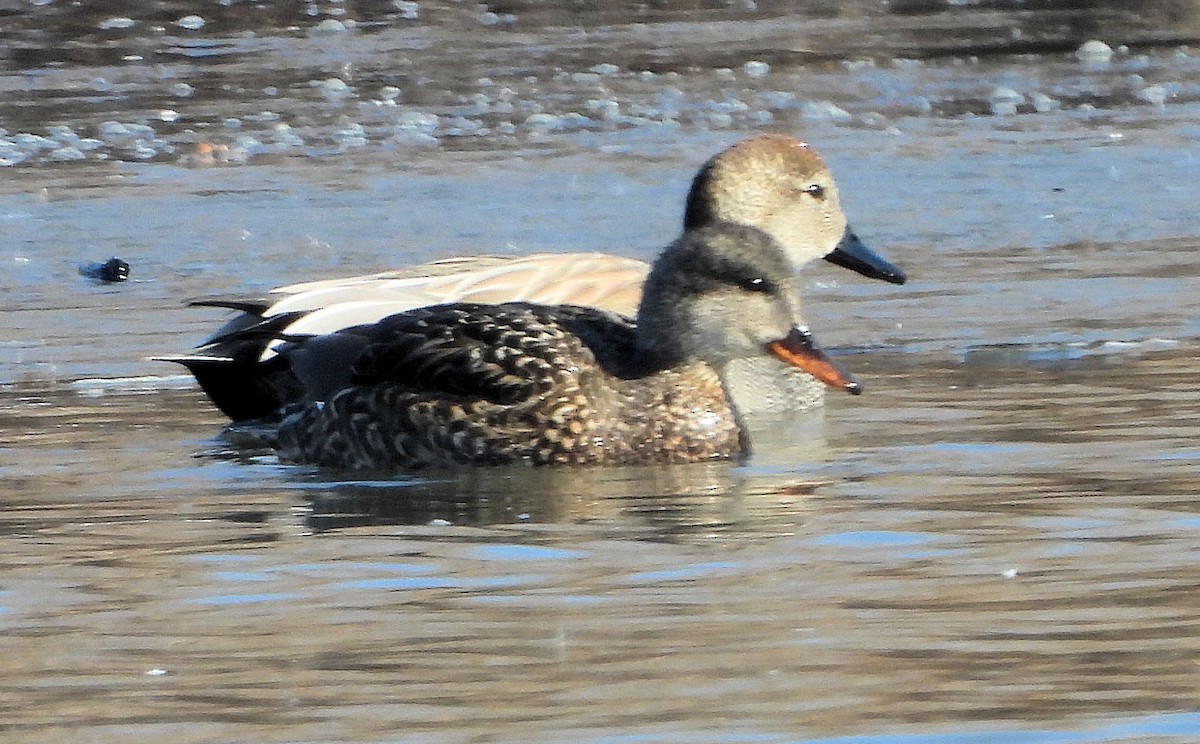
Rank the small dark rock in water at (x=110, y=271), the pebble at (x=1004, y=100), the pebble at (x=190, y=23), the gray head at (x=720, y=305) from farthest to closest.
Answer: the pebble at (x=190, y=23) → the pebble at (x=1004, y=100) → the small dark rock in water at (x=110, y=271) → the gray head at (x=720, y=305)

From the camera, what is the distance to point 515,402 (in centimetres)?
707

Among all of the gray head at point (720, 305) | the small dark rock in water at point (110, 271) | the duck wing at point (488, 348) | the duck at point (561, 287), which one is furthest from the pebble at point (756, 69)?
the gray head at point (720, 305)

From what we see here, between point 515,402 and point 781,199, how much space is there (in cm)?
199

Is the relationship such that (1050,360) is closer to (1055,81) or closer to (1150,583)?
(1150,583)

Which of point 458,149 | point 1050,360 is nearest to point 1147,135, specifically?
point 458,149

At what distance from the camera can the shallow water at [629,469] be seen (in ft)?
14.3

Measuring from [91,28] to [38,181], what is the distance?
6.36 metres

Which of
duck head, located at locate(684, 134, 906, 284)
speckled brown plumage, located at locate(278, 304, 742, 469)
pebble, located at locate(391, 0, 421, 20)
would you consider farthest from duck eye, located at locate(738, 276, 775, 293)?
pebble, located at locate(391, 0, 421, 20)

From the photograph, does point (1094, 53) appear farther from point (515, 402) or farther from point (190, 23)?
point (515, 402)

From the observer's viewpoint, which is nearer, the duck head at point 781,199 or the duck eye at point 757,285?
the duck eye at point 757,285

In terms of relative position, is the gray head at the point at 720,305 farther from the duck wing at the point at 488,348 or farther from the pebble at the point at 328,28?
the pebble at the point at 328,28

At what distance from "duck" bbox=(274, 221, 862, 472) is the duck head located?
1295 millimetres

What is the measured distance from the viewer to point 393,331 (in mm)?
7500

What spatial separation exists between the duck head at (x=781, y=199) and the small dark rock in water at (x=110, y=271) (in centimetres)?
272
